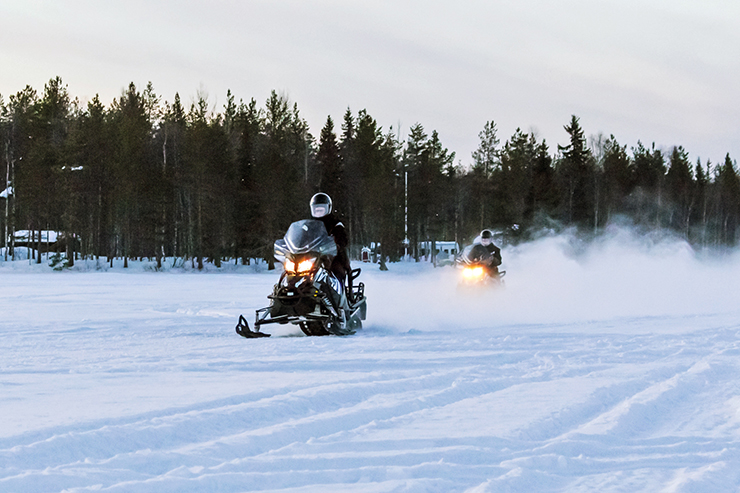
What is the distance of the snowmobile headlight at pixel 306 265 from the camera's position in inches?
411

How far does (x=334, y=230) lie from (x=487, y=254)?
5.42 meters

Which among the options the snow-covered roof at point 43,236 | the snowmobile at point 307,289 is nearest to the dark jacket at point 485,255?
the snowmobile at point 307,289

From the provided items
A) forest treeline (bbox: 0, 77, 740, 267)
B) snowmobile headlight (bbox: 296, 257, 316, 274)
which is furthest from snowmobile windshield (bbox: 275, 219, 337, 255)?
forest treeline (bbox: 0, 77, 740, 267)

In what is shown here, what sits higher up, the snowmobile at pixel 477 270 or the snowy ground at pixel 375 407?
the snowmobile at pixel 477 270

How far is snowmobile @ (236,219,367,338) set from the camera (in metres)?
10.4

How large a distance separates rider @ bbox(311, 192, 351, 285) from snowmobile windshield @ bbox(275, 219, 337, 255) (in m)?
0.32

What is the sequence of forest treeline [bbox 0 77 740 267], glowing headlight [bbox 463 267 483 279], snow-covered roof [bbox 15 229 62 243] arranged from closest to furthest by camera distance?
glowing headlight [bbox 463 267 483 279], forest treeline [bbox 0 77 740 267], snow-covered roof [bbox 15 229 62 243]

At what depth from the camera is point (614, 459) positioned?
13.3 ft

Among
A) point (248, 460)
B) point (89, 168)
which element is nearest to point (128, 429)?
point (248, 460)

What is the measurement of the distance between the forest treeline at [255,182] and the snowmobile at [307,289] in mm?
32470

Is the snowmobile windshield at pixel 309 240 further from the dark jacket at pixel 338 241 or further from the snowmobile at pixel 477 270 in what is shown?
the snowmobile at pixel 477 270

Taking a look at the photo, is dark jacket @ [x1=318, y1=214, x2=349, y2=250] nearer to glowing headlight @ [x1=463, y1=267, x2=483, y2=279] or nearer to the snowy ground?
the snowy ground

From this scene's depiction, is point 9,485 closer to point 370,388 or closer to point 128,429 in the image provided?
point 128,429

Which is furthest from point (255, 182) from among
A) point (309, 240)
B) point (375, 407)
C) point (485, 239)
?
point (375, 407)
